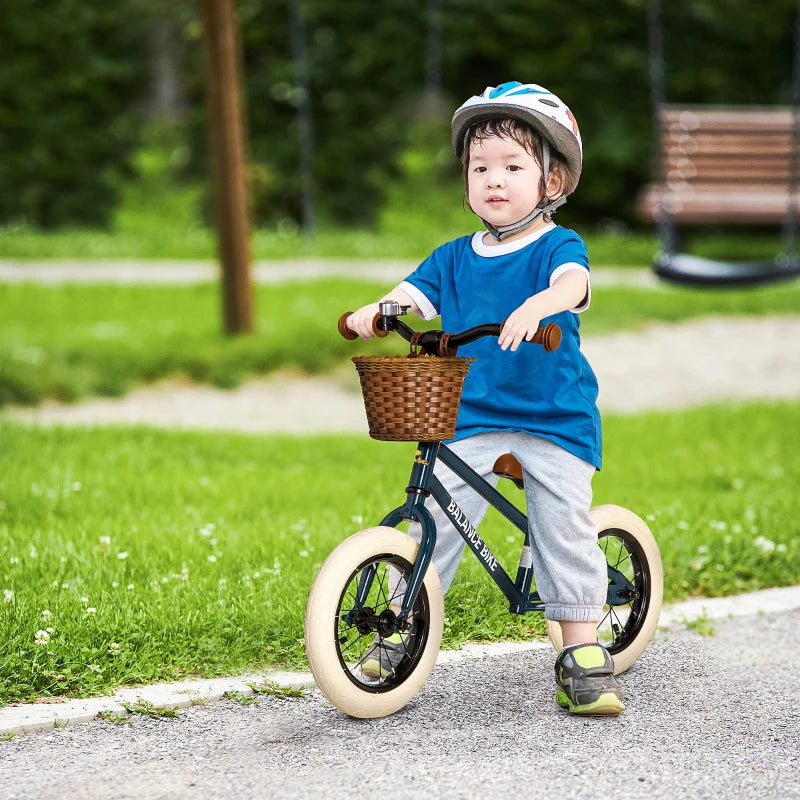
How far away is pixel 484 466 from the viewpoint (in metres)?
3.59

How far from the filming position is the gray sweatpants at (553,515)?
3.54m

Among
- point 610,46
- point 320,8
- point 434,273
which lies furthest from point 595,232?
point 434,273

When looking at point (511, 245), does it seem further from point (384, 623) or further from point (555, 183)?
point (384, 623)

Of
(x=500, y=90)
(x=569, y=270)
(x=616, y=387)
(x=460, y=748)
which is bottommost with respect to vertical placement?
(x=616, y=387)

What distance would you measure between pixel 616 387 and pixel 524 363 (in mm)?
6496

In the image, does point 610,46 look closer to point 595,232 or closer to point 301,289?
point 595,232

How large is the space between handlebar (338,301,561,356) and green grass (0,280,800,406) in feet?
19.7

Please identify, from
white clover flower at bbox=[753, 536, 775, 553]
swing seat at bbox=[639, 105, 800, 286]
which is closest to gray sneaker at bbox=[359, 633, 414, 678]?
white clover flower at bbox=[753, 536, 775, 553]

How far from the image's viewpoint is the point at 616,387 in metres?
9.87

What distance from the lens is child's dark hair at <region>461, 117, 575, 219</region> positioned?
3.46 m

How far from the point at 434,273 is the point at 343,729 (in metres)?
1.19

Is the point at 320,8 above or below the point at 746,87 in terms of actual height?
above

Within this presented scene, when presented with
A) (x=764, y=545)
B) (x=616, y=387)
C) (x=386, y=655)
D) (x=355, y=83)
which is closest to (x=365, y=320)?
(x=386, y=655)

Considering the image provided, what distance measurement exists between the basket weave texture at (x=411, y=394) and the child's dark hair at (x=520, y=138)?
583 millimetres
